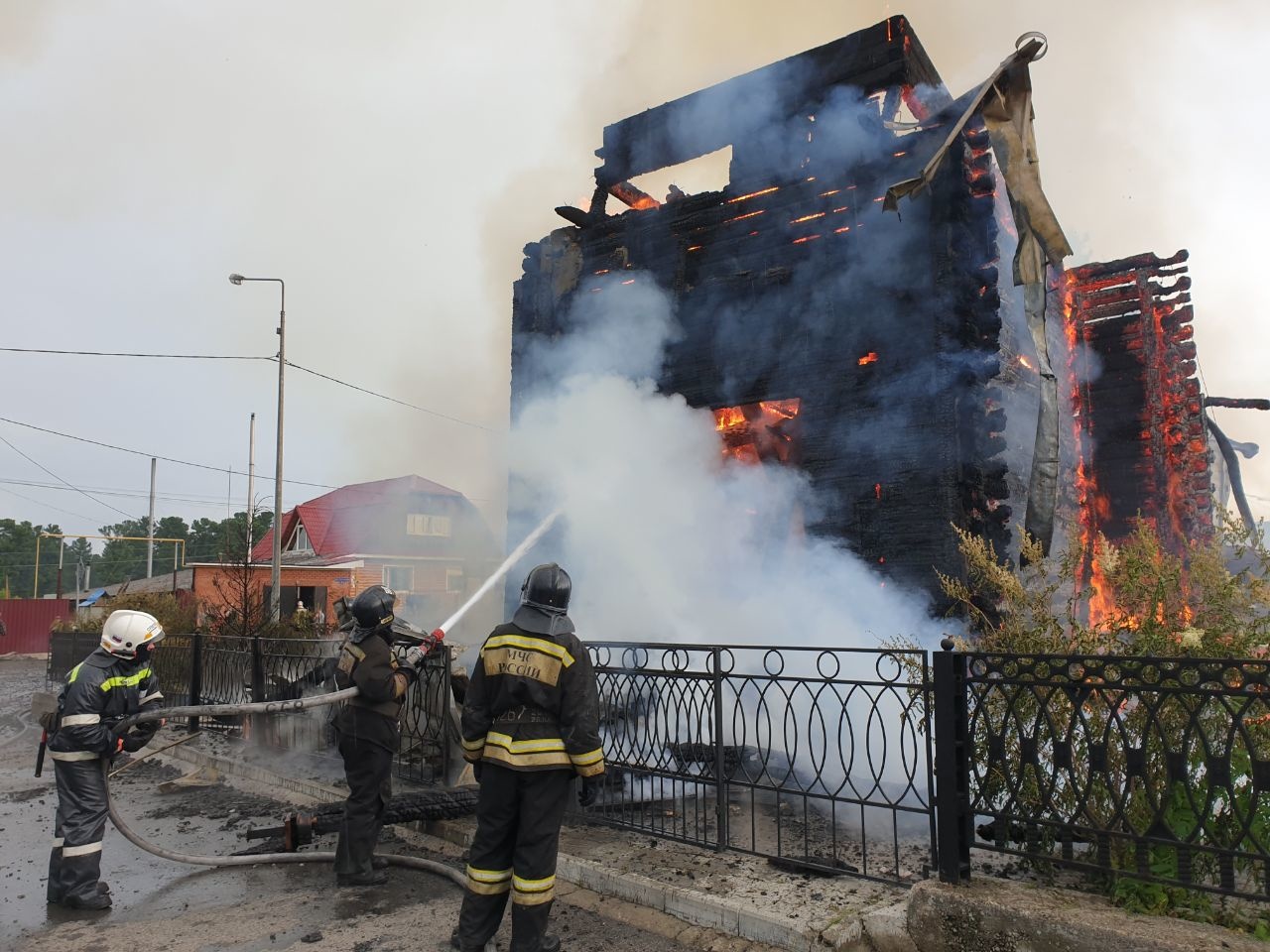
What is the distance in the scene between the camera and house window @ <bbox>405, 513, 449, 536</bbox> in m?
30.3

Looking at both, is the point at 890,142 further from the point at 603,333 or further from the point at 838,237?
the point at 603,333

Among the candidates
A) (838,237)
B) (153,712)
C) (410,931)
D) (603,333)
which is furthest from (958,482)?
(153,712)

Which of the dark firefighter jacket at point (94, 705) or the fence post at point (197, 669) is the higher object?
the dark firefighter jacket at point (94, 705)

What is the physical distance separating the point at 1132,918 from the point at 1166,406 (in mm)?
11655

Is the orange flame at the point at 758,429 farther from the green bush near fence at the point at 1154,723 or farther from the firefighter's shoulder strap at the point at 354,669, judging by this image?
the firefighter's shoulder strap at the point at 354,669

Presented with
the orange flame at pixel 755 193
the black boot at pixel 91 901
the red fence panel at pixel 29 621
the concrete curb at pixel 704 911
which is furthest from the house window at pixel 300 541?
the concrete curb at pixel 704 911

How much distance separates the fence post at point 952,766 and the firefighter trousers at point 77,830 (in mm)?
4748

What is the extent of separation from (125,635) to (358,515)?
28.9 meters

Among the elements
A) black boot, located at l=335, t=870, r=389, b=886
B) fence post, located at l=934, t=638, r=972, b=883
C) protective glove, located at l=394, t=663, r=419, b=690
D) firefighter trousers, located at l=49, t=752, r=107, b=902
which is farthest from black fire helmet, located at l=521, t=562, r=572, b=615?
firefighter trousers, located at l=49, t=752, r=107, b=902

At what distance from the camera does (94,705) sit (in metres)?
4.99

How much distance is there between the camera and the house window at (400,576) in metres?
30.0

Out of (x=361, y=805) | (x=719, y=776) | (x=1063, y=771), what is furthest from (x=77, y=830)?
(x=1063, y=771)

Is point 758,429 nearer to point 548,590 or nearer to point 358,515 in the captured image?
point 548,590

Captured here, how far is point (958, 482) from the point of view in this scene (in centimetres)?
873
